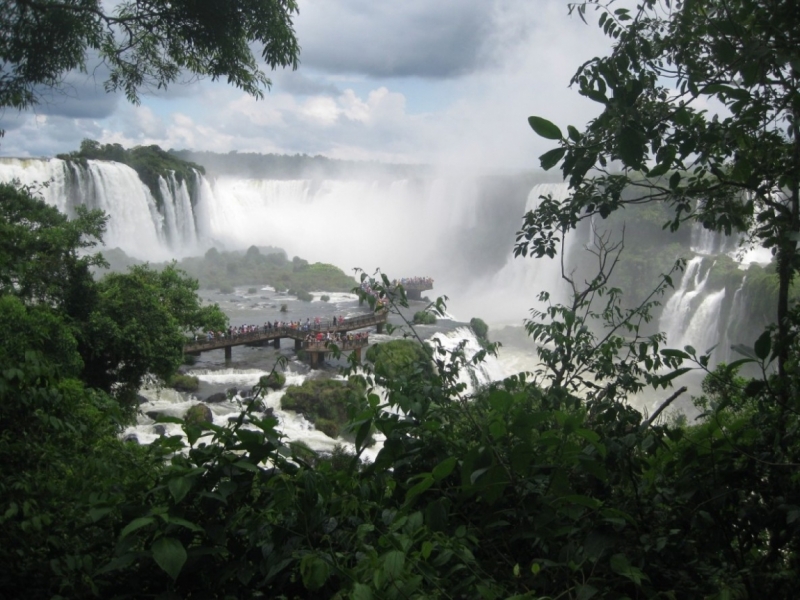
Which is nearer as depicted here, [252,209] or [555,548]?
[555,548]

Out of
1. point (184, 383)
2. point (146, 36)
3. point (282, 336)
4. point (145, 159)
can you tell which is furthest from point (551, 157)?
point (145, 159)

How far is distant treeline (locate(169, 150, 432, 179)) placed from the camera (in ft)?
110

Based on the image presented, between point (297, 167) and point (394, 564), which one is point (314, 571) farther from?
point (297, 167)

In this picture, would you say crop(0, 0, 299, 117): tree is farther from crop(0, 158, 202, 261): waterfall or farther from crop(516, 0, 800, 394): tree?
crop(0, 158, 202, 261): waterfall

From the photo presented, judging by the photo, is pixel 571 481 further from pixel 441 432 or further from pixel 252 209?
pixel 252 209

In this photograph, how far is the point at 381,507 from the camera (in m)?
1.41

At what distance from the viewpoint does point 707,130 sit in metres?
1.70

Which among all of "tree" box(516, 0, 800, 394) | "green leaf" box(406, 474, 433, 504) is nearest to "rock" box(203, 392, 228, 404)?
"tree" box(516, 0, 800, 394)

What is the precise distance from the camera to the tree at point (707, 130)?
139 cm

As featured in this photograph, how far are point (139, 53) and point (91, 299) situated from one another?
6.94 m

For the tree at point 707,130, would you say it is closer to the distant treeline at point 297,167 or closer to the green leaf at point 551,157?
the green leaf at point 551,157

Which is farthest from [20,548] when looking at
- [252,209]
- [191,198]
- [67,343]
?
[252,209]

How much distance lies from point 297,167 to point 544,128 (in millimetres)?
36620

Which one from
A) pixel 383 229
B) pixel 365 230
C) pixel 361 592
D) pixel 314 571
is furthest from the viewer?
pixel 365 230
